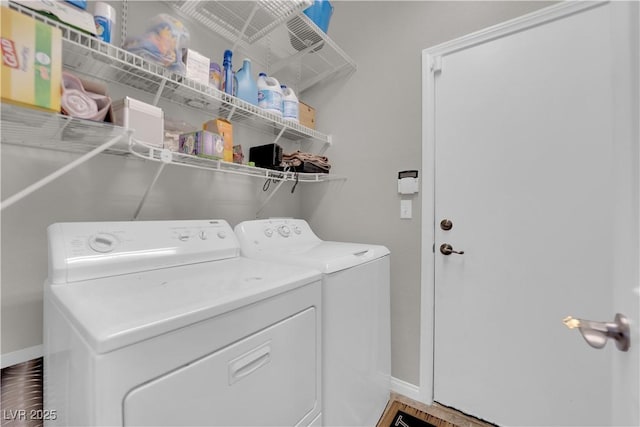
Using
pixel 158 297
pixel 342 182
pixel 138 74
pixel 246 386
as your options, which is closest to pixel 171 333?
pixel 158 297

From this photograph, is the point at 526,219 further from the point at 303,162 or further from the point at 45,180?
→ the point at 45,180

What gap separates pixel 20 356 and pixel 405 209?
6.57 feet

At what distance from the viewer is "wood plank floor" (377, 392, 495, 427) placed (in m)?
1.56

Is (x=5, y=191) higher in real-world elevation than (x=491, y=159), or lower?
lower

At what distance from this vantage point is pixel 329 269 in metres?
1.13

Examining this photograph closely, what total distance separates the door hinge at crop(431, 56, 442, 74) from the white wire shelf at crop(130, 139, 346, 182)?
94 cm

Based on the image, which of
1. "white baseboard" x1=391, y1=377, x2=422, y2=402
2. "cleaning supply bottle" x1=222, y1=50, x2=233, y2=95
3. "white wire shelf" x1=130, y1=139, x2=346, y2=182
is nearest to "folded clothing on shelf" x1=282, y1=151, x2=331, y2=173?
"white wire shelf" x1=130, y1=139, x2=346, y2=182

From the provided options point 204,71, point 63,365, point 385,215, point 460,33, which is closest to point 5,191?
point 63,365

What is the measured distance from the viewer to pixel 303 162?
189 cm

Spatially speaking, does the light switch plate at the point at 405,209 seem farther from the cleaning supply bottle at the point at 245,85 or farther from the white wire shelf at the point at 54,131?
the white wire shelf at the point at 54,131

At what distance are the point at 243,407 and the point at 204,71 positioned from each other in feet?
4.63

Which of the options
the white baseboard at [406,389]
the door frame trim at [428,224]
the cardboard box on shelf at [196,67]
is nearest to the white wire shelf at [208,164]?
the cardboard box on shelf at [196,67]

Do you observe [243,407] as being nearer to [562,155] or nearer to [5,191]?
[5,191]

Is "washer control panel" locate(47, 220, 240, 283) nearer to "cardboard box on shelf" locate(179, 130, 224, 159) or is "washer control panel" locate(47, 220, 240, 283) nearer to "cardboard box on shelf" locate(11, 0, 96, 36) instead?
"cardboard box on shelf" locate(179, 130, 224, 159)
